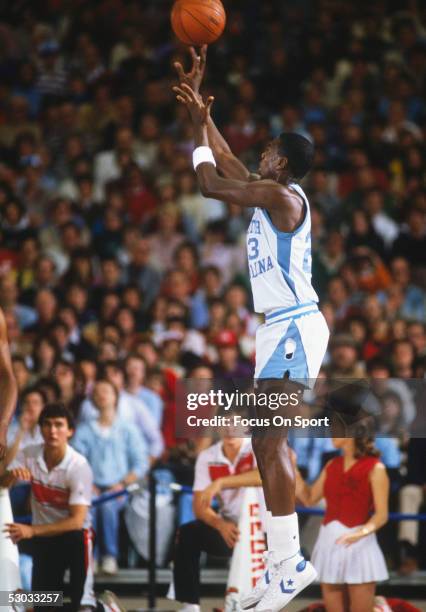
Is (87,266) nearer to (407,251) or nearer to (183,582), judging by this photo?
(407,251)

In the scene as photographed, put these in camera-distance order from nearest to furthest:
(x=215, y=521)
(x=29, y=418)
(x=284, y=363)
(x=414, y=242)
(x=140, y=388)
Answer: (x=284, y=363) → (x=215, y=521) → (x=29, y=418) → (x=140, y=388) → (x=414, y=242)

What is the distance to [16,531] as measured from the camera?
657 cm

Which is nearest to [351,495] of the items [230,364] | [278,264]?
[278,264]

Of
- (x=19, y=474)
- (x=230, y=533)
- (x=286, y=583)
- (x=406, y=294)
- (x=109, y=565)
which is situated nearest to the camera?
(x=286, y=583)

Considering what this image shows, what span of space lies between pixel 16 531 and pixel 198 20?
3.03m

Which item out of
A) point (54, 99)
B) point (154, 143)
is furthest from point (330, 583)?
point (54, 99)

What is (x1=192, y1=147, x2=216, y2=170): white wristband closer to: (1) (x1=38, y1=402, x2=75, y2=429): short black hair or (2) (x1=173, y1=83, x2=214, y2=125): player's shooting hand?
(2) (x1=173, y1=83, x2=214, y2=125): player's shooting hand

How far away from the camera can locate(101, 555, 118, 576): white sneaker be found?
8495 mm

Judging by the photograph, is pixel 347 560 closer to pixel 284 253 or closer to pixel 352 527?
pixel 352 527

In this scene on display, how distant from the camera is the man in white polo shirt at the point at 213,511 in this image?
7180 millimetres

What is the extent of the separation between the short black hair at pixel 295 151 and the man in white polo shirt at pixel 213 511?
197cm

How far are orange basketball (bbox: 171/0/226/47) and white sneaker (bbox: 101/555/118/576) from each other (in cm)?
387

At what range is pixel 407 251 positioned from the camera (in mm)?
12430

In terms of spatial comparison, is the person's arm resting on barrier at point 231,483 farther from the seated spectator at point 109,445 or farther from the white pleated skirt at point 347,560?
the seated spectator at point 109,445
